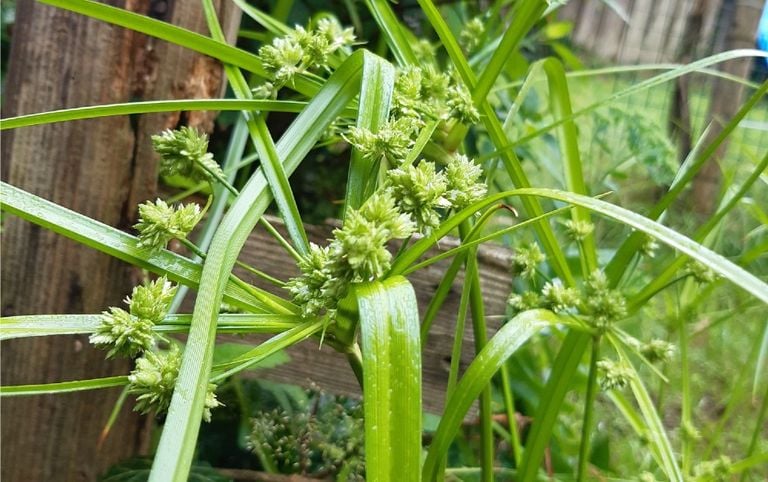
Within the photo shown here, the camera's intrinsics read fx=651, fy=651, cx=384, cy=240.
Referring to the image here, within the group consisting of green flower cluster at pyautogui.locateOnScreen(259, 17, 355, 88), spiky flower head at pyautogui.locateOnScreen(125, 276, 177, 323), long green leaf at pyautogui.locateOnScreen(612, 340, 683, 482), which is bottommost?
long green leaf at pyautogui.locateOnScreen(612, 340, 683, 482)

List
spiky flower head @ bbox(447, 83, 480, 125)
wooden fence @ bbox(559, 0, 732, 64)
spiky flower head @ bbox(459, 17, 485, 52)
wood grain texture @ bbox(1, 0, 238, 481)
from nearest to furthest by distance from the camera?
1. spiky flower head @ bbox(447, 83, 480, 125)
2. wood grain texture @ bbox(1, 0, 238, 481)
3. spiky flower head @ bbox(459, 17, 485, 52)
4. wooden fence @ bbox(559, 0, 732, 64)

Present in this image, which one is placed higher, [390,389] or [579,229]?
[579,229]

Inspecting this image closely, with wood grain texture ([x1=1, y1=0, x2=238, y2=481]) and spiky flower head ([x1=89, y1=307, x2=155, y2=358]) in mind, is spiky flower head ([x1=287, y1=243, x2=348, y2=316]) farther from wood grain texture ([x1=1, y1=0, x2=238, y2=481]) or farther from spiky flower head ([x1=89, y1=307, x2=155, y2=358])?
wood grain texture ([x1=1, y1=0, x2=238, y2=481])

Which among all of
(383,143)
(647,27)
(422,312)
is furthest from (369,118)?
(647,27)

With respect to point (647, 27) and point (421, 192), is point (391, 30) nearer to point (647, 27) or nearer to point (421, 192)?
point (421, 192)

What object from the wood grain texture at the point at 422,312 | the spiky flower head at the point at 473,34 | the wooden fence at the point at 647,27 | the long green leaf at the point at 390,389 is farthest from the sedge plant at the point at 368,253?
the wooden fence at the point at 647,27

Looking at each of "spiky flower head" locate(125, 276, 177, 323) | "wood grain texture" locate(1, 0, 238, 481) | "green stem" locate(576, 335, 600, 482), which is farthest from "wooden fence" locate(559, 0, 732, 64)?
"spiky flower head" locate(125, 276, 177, 323)

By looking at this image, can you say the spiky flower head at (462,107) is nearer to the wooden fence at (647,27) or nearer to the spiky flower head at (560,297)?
the spiky flower head at (560,297)
